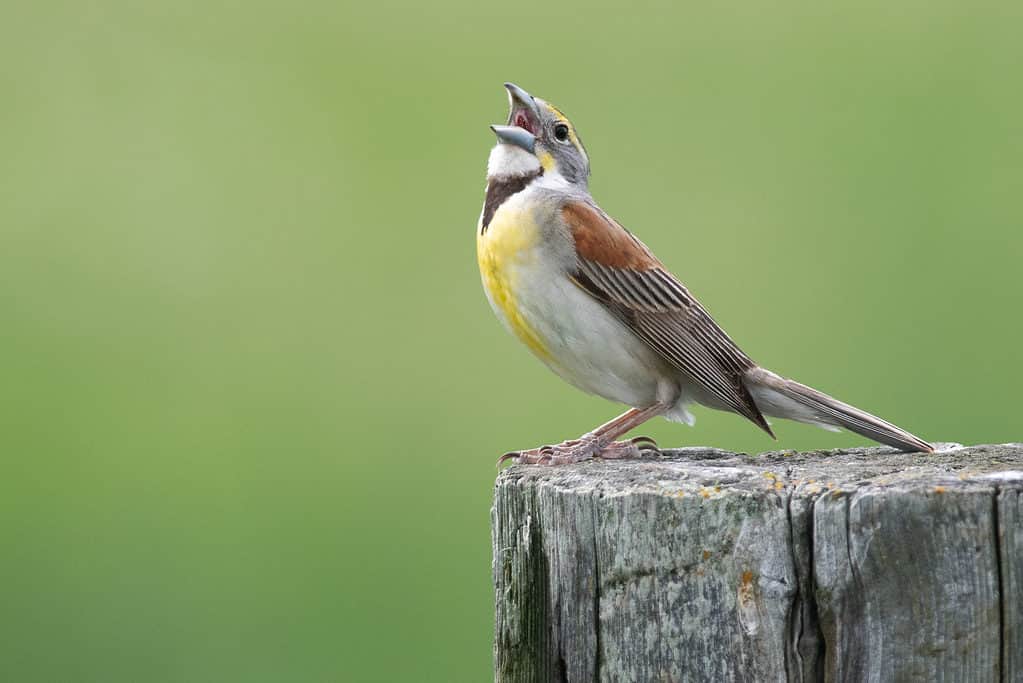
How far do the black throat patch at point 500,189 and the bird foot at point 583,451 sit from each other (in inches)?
41.4

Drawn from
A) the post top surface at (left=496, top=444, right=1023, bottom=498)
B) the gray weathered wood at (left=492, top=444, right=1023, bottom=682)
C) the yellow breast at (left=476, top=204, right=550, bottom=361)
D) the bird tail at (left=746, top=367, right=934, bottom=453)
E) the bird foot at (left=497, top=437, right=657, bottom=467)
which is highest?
the yellow breast at (left=476, top=204, right=550, bottom=361)

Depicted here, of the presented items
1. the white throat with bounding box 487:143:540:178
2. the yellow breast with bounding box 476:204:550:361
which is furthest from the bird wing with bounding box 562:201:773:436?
the white throat with bounding box 487:143:540:178

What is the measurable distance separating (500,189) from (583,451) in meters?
1.42

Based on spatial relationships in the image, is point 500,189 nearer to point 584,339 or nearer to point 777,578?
point 584,339

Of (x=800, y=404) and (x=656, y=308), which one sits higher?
(x=656, y=308)

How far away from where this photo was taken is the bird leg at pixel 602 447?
14.1 ft

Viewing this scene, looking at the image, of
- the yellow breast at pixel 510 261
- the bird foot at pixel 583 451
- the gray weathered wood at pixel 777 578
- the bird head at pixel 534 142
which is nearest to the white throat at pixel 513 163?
the bird head at pixel 534 142

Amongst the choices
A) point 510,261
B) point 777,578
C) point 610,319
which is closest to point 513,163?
point 510,261

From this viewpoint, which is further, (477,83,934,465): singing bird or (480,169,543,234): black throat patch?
(480,169,543,234): black throat patch

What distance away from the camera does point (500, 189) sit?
5.22 metres

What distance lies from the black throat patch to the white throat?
0.07ft

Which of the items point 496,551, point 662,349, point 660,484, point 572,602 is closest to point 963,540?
point 660,484

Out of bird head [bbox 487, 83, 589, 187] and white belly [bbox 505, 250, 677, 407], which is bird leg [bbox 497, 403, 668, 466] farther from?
bird head [bbox 487, 83, 589, 187]

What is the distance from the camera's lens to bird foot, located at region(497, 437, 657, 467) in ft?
14.0
